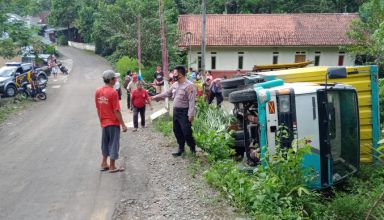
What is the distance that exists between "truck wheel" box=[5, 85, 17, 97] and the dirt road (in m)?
8.97

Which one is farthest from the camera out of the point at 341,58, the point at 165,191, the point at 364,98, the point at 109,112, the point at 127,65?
the point at 341,58

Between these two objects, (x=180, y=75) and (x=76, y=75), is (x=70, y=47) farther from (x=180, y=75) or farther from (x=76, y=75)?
(x=180, y=75)

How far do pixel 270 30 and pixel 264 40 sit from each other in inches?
46.4

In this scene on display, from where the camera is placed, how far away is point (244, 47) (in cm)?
2914

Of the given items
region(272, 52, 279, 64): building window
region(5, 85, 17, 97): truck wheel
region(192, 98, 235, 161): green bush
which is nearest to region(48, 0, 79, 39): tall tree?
region(272, 52, 279, 64): building window

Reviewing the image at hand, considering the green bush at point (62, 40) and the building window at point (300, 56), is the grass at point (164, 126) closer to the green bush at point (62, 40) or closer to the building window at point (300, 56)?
the building window at point (300, 56)

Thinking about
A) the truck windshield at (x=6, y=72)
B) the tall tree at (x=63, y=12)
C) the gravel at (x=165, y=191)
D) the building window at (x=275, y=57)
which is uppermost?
the tall tree at (x=63, y=12)

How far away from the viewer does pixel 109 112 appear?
6.04m

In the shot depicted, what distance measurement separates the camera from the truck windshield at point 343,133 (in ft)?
21.5

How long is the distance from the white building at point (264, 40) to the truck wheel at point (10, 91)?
42.7 ft

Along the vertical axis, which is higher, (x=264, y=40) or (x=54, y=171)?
(x=264, y=40)

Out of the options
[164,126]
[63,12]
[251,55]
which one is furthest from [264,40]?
[63,12]

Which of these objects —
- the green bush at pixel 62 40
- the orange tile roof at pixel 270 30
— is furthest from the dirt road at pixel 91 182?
the green bush at pixel 62 40

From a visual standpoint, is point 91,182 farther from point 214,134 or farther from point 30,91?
point 30,91
